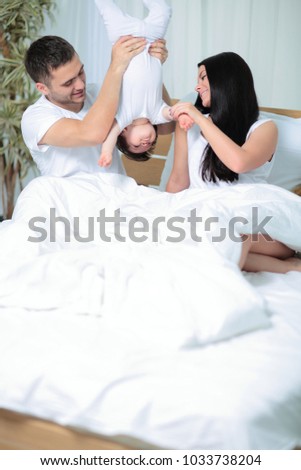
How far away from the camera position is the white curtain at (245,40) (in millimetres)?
3162

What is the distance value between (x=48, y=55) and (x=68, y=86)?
4.9 inches

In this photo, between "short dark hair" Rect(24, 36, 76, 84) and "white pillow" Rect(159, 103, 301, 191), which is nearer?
"short dark hair" Rect(24, 36, 76, 84)

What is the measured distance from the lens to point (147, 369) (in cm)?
136

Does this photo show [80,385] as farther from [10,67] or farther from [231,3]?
[10,67]

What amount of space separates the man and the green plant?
1266mm

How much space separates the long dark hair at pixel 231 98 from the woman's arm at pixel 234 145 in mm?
71

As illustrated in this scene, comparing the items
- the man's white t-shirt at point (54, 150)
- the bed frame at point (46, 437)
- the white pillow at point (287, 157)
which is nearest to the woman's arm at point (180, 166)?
the man's white t-shirt at point (54, 150)

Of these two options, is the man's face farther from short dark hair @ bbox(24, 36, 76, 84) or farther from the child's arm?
the child's arm

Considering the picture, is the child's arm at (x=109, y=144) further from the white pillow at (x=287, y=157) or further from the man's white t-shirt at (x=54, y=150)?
the white pillow at (x=287, y=157)

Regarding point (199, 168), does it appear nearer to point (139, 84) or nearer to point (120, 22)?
point (139, 84)

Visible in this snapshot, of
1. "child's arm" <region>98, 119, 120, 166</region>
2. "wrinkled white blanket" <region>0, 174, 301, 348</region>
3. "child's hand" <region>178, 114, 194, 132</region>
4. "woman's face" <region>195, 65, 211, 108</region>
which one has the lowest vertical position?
"wrinkled white blanket" <region>0, 174, 301, 348</region>

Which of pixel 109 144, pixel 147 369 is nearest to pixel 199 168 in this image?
pixel 109 144

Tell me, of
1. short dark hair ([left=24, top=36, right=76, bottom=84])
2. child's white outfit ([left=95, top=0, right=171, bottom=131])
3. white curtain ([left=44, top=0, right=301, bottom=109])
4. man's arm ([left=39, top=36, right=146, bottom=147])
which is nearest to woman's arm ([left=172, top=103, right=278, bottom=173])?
child's white outfit ([left=95, top=0, right=171, bottom=131])

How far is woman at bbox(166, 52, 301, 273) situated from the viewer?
212cm
